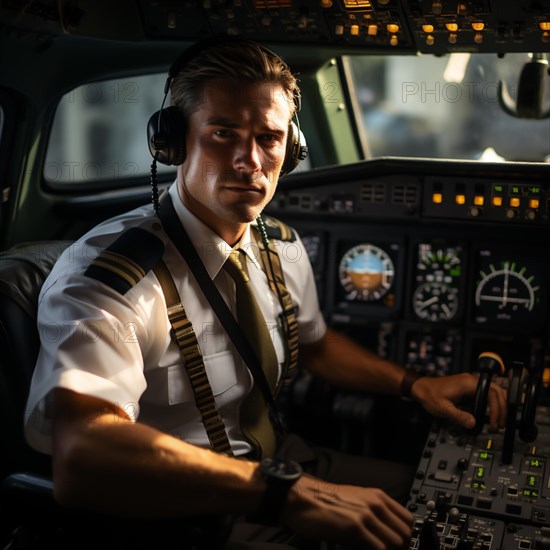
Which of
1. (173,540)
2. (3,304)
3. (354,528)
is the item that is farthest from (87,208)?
(354,528)

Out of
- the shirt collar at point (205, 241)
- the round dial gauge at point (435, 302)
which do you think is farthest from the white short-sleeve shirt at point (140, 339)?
the round dial gauge at point (435, 302)

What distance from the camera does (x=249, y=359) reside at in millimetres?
1713

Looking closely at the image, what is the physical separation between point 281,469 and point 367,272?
1.45 meters

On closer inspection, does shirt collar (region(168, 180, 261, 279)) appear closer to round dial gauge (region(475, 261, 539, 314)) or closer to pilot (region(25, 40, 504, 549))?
pilot (region(25, 40, 504, 549))

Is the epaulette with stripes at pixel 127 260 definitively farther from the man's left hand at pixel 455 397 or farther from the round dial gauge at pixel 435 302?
the round dial gauge at pixel 435 302

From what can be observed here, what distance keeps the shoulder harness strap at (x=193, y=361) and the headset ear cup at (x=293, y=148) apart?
1.51ft

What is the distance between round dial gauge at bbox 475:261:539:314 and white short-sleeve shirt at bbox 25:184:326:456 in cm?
91

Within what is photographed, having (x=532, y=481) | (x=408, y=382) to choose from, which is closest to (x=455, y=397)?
(x=408, y=382)

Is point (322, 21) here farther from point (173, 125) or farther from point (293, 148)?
point (173, 125)

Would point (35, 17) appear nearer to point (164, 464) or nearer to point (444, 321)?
point (164, 464)

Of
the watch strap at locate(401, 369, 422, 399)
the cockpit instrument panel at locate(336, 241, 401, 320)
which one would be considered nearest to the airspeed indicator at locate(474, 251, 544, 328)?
the cockpit instrument panel at locate(336, 241, 401, 320)

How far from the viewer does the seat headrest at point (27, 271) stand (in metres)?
1.56

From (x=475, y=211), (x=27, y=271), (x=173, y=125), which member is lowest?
(x=27, y=271)

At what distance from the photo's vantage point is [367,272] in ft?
8.57
